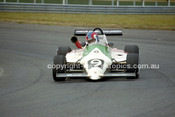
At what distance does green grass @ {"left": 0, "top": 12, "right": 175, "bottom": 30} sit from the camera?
29794 mm

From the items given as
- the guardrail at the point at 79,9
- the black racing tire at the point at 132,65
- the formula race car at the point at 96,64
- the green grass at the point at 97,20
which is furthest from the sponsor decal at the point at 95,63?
the guardrail at the point at 79,9

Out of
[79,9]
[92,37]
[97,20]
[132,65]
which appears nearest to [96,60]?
[132,65]

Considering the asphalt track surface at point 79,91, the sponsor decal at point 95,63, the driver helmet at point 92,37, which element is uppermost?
the driver helmet at point 92,37

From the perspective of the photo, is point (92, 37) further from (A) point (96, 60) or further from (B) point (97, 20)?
(B) point (97, 20)

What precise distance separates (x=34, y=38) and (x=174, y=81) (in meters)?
12.9

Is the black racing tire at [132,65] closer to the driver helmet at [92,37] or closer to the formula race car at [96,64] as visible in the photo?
the formula race car at [96,64]

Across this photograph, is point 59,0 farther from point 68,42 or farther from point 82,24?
point 68,42

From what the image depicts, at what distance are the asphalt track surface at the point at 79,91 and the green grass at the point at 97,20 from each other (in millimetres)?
9698

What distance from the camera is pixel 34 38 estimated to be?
79.8ft

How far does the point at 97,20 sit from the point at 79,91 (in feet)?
71.0

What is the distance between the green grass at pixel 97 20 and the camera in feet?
97.7

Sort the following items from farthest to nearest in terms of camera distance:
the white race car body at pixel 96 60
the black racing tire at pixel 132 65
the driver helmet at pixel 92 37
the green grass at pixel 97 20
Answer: the green grass at pixel 97 20, the driver helmet at pixel 92 37, the black racing tire at pixel 132 65, the white race car body at pixel 96 60

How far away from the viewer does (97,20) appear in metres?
32.5

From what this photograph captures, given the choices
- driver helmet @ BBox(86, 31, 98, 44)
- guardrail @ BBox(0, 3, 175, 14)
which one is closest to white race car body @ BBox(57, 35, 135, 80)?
driver helmet @ BBox(86, 31, 98, 44)
